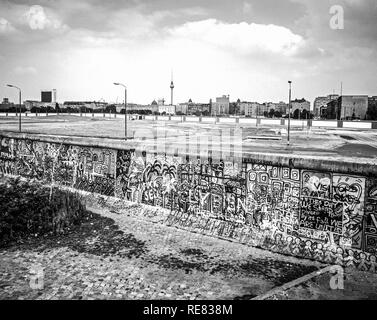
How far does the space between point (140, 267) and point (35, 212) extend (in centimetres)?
446

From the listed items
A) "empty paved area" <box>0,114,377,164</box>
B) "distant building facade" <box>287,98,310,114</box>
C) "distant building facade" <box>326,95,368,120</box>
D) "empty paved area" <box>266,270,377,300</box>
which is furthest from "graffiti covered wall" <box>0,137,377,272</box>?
"distant building facade" <box>287,98,310,114</box>

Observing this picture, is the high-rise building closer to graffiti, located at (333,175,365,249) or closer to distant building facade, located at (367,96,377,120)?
distant building facade, located at (367,96,377,120)

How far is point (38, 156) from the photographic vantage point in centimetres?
1516

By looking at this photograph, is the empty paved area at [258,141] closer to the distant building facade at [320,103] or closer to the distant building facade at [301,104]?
the distant building facade at [320,103]

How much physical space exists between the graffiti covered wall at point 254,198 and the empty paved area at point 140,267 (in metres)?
0.57

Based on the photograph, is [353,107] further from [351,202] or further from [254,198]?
[351,202]

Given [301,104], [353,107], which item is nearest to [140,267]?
[353,107]

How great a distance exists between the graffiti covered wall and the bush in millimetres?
2042

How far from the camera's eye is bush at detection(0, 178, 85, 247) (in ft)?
29.3

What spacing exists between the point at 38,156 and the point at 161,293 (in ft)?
37.2

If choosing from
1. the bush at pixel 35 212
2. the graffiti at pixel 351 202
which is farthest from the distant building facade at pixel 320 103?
the bush at pixel 35 212

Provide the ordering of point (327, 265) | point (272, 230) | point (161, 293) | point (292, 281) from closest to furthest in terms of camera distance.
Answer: point (161, 293) < point (292, 281) < point (327, 265) < point (272, 230)
